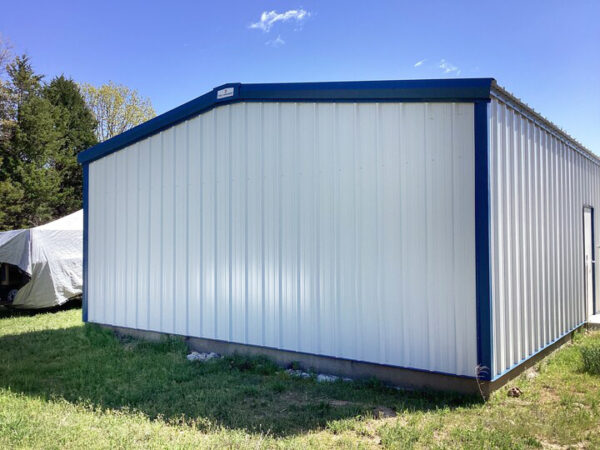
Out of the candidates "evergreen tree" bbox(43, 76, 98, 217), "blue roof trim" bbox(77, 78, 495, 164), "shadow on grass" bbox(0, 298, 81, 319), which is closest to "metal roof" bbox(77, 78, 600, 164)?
"blue roof trim" bbox(77, 78, 495, 164)

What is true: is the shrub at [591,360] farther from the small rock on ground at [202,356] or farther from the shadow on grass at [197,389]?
the small rock on ground at [202,356]

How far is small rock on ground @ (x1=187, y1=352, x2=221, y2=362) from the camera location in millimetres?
7585

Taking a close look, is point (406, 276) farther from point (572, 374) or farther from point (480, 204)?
point (572, 374)

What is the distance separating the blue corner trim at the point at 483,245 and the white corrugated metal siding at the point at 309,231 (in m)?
0.09

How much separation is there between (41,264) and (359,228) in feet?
33.0

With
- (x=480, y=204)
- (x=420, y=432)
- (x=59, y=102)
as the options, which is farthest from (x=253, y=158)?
(x=59, y=102)

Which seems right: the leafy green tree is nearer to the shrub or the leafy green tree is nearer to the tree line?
the tree line

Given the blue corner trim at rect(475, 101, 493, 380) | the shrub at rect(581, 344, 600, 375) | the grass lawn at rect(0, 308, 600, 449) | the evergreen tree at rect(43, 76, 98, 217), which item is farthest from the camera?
the evergreen tree at rect(43, 76, 98, 217)

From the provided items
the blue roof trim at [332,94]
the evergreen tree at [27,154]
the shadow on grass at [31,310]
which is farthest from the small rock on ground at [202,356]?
the evergreen tree at [27,154]

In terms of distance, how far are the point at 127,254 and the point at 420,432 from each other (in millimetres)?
6300

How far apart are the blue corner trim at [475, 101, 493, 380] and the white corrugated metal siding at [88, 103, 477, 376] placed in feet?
0.29

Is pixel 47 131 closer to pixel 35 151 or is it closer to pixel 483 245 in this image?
pixel 35 151

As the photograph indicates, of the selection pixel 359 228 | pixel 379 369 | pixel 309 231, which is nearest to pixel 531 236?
pixel 359 228

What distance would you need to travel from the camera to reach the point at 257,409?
543cm
